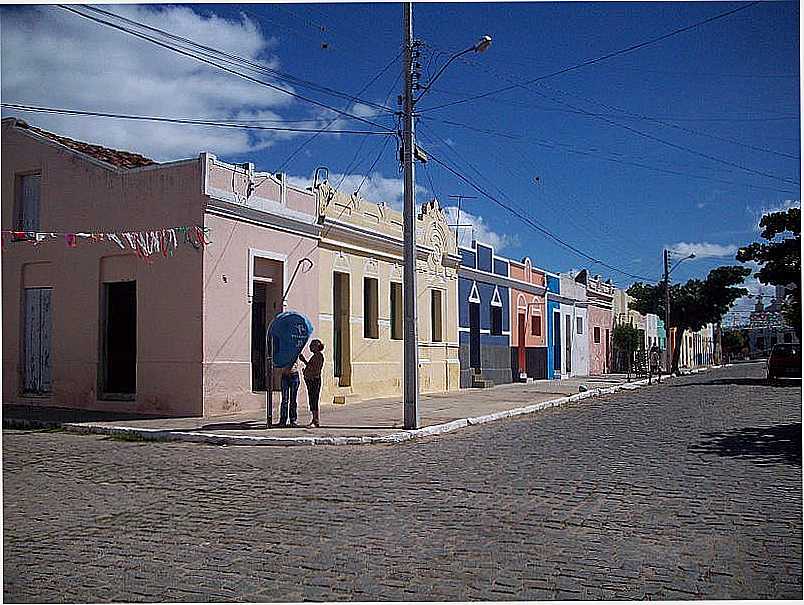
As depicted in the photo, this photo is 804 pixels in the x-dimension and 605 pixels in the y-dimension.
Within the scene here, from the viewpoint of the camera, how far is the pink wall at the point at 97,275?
50.8ft

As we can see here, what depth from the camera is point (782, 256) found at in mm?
11227

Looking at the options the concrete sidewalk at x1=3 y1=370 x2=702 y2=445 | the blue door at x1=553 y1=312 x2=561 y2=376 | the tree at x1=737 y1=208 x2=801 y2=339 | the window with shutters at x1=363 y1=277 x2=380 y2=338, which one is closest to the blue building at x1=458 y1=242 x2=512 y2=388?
the window with shutters at x1=363 y1=277 x2=380 y2=338

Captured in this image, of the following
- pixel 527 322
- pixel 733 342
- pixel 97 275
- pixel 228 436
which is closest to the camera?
pixel 228 436

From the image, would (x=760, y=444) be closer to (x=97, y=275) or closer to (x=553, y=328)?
(x=97, y=275)

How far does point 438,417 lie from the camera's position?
1667cm

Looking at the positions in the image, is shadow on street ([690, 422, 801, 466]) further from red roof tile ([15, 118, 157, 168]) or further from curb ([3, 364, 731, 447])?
red roof tile ([15, 118, 157, 168])

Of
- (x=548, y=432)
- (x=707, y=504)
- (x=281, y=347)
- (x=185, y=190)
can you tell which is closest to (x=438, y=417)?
(x=548, y=432)

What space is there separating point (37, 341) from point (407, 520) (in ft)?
39.6

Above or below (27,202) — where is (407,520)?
below

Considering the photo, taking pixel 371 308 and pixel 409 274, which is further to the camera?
pixel 371 308

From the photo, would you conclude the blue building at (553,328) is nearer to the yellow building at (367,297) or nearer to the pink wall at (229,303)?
the yellow building at (367,297)

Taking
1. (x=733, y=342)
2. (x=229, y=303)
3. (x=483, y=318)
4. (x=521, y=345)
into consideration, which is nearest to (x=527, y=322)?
(x=521, y=345)

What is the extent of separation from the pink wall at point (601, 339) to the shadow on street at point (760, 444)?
28784mm

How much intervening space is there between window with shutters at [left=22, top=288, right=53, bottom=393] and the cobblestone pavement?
4493 millimetres
